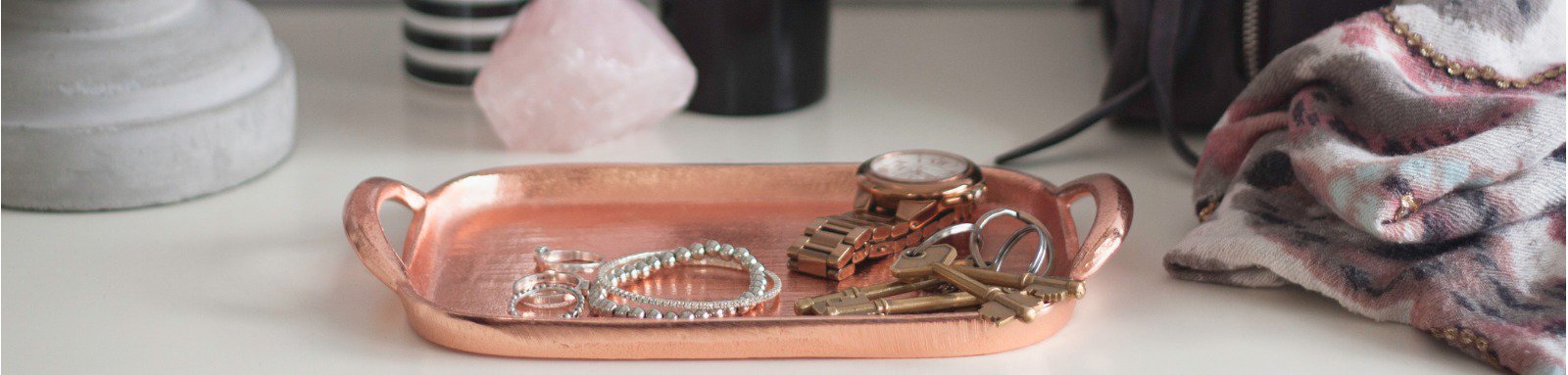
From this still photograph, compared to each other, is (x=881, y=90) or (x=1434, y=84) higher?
(x=1434, y=84)

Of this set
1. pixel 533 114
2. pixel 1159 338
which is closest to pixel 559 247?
pixel 533 114

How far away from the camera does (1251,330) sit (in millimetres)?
542

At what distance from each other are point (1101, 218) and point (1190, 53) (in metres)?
0.20

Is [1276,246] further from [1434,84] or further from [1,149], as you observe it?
[1,149]

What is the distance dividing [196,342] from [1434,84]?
1.71 feet

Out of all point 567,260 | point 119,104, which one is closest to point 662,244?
point 567,260

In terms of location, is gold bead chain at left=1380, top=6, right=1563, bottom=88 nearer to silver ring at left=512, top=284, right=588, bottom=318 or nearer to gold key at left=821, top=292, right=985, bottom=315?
gold key at left=821, top=292, right=985, bottom=315

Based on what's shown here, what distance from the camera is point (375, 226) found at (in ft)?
1.83

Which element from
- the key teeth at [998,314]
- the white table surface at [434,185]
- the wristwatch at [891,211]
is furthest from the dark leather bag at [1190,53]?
the key teeth at [998,314]

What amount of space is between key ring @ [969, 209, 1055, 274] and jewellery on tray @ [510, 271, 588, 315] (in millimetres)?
162

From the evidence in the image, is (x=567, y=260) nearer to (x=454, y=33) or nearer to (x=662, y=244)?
(x=662, y=244)

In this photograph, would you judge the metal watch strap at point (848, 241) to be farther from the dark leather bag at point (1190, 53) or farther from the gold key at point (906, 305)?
the dark leather bag at point (1190, 53)

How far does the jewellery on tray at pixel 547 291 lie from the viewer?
21.6 inches

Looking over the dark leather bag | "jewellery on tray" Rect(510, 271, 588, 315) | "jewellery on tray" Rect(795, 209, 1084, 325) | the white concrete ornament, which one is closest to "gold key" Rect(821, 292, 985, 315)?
"jewellery on tray" Rect(795, 209, 1084, 325)
